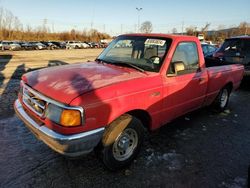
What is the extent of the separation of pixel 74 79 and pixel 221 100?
4120 millimetres

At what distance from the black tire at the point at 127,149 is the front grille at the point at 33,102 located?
3.00 ft

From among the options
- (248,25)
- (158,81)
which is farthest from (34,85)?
(248,25)

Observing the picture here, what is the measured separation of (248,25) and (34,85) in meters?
72.8

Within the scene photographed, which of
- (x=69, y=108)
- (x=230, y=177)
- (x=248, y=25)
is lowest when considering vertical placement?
(x=230, y=177)

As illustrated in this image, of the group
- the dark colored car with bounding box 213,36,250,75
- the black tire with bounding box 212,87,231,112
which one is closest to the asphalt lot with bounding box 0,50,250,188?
the black tire with bounding box 212,87,231,112

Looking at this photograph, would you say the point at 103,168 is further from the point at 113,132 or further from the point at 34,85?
the point at 34,85

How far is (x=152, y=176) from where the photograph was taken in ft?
10.4

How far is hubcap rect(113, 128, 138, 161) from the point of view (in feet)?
10.5

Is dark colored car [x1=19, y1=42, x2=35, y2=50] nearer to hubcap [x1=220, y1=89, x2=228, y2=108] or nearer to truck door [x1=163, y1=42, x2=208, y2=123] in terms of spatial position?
hubcap [x1=220, y1=89, x2=228, y2=108]

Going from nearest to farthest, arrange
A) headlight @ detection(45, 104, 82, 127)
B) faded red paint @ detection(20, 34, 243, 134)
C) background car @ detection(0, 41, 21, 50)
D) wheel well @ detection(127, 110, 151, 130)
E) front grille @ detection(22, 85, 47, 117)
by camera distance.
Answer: headlight @ detection(45, 104, 82, 127) → faded red paint @ detection(20, 34, 243, 134) → front grille @ detection(22, 85, 47, 117) → wheel well @ detection(127, 110, 151, 130) → background car @ detection(0, 41, 21, 50)

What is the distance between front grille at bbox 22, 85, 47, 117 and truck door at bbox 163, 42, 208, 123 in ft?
5.97

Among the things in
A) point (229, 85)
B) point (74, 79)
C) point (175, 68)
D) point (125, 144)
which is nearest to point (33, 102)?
point (74, 79)

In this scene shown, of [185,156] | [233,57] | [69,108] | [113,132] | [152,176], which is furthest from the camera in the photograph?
[233,57]

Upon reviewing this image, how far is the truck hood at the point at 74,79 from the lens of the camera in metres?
2.76
